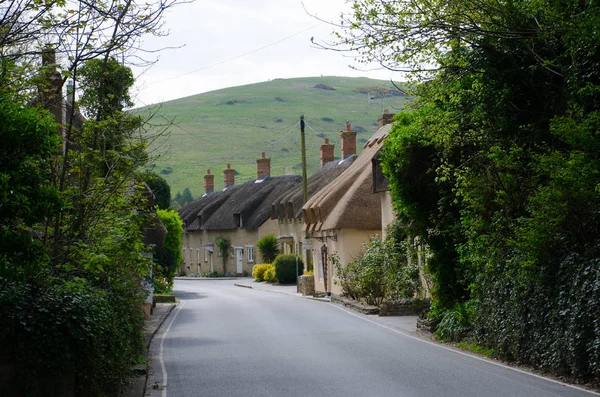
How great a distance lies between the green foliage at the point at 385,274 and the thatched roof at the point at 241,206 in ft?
129

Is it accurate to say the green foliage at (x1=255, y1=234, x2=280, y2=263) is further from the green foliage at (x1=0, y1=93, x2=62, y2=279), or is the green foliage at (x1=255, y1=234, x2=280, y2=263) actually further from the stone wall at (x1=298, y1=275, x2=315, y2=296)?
the green foliage at (x1=0, y1=93, x2=62, y2=279)

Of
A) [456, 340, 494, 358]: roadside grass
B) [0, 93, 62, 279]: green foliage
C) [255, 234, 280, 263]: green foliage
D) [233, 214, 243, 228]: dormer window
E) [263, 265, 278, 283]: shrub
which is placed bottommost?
[263, 265, 278, 283]: shrub

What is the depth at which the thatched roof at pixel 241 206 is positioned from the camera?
238ft

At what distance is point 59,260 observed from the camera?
1042cm

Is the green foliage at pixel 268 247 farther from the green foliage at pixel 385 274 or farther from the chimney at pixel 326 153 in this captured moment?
the green foliage at pixel 385 274

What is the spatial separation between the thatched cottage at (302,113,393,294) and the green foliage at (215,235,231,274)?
3044 centimetres

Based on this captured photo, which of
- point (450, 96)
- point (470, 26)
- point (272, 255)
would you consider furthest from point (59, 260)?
point (272, 255)

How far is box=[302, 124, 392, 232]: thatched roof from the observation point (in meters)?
39.9

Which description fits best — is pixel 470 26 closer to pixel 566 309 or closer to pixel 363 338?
pixel 566 309

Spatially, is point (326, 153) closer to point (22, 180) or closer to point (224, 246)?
point (224, 246)

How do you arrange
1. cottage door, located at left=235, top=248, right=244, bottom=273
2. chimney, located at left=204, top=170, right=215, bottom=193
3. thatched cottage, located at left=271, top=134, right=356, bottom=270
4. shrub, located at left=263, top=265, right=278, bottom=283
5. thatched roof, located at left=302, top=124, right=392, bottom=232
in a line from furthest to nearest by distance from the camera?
chimney, located at left=204, top=170, right=215, bottom=193 → cottage door, located at left=235, top=248, right=244, bottom=273 → shrub, located at left=263, top=265, right=278, bottom=283 → thatched cottage, located at left=271, top=134, right=356, bottom=270 → thatched roof, located at left=302, top=124, right=392, bottom=232

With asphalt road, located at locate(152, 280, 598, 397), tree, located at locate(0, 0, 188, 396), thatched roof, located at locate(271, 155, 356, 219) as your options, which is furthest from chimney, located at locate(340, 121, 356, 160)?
tree, located at locate(0, 0, 188, 396)

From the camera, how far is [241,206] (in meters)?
74.2

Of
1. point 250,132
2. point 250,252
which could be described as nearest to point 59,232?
point 250,252
